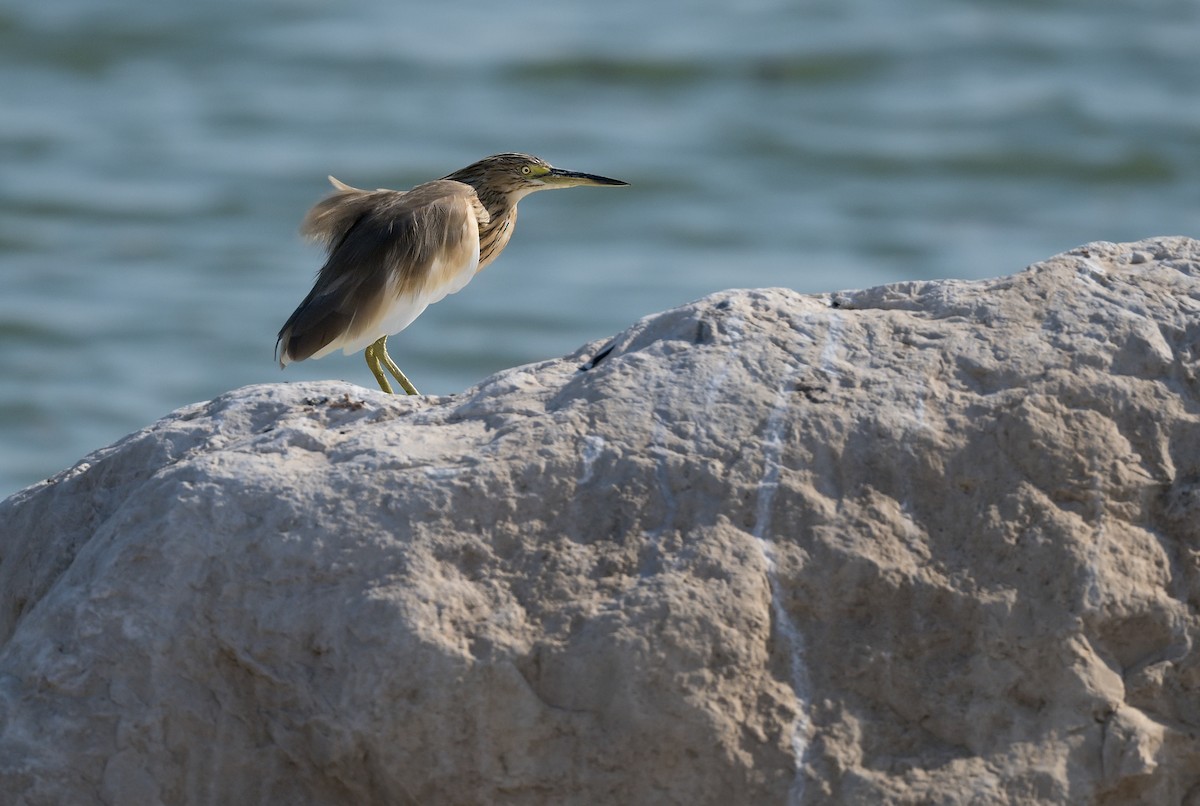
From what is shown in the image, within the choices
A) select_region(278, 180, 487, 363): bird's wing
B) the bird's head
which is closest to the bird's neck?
the bird's head

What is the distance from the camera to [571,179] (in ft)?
20.5

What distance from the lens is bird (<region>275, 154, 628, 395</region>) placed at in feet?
17.9

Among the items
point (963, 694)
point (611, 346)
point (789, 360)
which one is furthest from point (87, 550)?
point (963, 694)

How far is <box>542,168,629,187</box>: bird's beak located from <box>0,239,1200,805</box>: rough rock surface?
2.78 m

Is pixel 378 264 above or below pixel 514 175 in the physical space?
below

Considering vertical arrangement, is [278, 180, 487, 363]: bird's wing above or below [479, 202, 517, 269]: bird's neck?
below

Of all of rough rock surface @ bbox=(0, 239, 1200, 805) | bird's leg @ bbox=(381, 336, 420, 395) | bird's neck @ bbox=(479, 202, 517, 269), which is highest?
bird's neck @ bbox=(479, 202, 517, 269)

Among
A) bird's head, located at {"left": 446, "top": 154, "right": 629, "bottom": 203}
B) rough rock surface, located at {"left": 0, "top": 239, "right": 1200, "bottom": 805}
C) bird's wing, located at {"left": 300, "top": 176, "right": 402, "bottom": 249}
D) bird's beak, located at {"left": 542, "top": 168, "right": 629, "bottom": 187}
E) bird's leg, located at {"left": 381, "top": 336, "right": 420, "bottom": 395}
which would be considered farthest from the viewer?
bird's head, located at {"left": 446, "top": 154, "right": 629, "bottom": 203}

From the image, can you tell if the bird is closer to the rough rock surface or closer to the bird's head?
the bird's head

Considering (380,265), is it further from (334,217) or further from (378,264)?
(334,217)

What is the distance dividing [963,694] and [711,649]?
0.47m

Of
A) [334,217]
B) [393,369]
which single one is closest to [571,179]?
[334,217]

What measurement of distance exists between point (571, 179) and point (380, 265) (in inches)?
39.7

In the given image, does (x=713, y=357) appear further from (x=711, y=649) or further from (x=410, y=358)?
(x=410, y=358)
